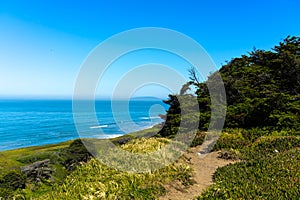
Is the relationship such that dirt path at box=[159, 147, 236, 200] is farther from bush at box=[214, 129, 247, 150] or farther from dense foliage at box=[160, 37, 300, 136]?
dense foliage at box=[160, 37, 300, 136]

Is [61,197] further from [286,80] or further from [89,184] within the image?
[286,80]

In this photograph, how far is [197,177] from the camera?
23.3ft

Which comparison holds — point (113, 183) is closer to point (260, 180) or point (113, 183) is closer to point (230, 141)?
point (260, 180)

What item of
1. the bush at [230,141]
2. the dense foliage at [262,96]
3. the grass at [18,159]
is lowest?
the grass at [18,159]

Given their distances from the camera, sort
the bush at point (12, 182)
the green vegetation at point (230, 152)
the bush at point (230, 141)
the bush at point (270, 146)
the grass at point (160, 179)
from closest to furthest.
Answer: the grass at point (160, 179), the green vegetation at point (230, 152), the bush at point (12, 182), the bush at point (270, 146), the bush at point (230, 141)

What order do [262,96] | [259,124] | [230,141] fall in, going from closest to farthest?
[230,141], [259,124], [262,96]

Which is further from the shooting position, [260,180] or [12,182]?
[12,182]

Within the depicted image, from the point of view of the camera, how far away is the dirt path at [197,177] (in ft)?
18.7

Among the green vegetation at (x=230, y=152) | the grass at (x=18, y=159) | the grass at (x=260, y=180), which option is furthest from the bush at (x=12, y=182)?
the grass at (x=260, y=180)

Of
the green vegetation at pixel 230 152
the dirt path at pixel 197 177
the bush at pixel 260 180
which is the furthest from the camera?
the dirt path at pixel 197 177

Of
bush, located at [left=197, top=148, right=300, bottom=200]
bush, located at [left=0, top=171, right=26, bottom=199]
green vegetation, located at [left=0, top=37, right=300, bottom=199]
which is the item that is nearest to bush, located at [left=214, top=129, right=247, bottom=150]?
green vegetation, located at [left=0, top=37, right=300, bottom=199]

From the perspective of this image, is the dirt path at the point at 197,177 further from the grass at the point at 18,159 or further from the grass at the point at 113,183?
the grass at the point at 18,159

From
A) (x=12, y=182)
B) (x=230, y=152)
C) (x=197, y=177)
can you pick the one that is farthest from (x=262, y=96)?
(x=12, y=182)

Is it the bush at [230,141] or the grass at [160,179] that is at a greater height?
the bush at [230,141]
